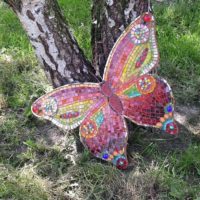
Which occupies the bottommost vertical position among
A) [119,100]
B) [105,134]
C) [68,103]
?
[105,134]

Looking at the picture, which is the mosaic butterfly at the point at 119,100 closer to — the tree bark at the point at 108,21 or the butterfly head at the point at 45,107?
the butterfly head at the point at 45,107

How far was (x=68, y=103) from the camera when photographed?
118 inches

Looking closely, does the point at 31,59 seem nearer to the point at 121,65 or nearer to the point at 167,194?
the point at 121,65

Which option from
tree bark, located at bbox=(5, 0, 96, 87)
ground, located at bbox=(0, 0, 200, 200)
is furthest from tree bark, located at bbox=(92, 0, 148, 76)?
ground, located at bbox=(0, 0, 200, 200)

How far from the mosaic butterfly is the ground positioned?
19 centimetres

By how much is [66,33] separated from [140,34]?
516 mm

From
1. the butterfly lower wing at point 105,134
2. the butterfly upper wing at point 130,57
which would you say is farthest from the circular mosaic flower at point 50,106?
the butterfly upper wing at point 130,57

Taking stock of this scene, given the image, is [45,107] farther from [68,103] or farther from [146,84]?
[146,84]

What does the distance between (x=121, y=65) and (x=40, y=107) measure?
62cm

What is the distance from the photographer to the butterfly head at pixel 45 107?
296 centimetres

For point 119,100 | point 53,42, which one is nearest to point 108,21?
point 53,42

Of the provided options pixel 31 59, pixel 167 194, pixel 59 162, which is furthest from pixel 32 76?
pixel 167 194

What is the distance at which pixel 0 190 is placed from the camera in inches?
120

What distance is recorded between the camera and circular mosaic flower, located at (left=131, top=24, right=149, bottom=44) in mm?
2982
